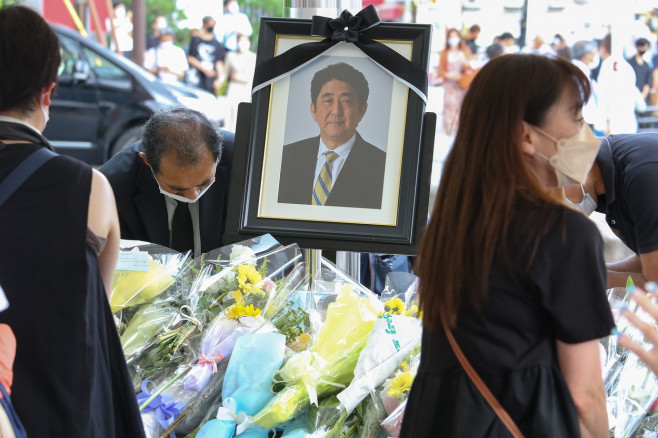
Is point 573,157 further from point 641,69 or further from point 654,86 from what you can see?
point 654,86

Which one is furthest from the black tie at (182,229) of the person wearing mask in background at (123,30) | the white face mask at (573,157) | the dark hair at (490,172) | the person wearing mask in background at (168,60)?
the person wearing mask in background at (123,30)

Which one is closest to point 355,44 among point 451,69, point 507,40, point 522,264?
point 522,264

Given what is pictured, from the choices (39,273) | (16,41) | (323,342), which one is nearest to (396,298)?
(323,342)

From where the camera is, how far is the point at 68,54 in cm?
830

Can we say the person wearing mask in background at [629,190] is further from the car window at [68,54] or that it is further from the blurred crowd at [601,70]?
the car window at [68,54]

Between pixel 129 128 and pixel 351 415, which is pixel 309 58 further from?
pixel 129 128

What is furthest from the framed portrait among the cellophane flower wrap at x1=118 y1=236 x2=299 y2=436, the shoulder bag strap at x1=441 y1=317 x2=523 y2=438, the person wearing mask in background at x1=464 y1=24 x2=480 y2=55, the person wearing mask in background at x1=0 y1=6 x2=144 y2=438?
the person wearing mask in background at x1=464 y1=24 x2=480 y2=55

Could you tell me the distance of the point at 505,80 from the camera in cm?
140

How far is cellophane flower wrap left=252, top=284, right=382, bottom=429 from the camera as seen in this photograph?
6.72 feet

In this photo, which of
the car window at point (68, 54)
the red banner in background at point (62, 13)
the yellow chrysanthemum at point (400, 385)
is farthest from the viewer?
the red banner in background at point (62, 13)

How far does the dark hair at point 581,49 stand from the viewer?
10086 mm

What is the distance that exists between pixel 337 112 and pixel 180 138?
606 millimetres

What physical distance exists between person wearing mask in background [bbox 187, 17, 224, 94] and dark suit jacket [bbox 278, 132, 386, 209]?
8.98 m

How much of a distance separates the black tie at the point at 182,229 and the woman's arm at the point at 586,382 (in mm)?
1927
